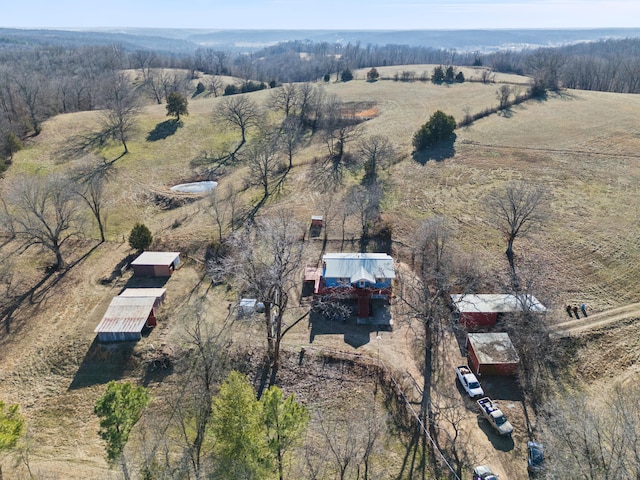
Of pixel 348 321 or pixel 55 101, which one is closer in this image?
pixel 348 321

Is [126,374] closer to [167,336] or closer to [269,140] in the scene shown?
[167,336]

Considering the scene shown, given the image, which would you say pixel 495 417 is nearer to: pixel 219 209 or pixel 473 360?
pixel 473 360

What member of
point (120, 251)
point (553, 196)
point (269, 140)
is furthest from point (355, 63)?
point (120, 251)

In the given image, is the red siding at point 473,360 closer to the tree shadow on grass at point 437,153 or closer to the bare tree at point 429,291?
the bare tree at point 429,291

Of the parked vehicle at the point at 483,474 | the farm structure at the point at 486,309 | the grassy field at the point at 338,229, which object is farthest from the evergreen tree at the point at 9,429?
the farm structure at the point at 486,309

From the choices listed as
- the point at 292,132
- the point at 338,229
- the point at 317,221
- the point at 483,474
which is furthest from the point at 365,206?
the point at 483,474
